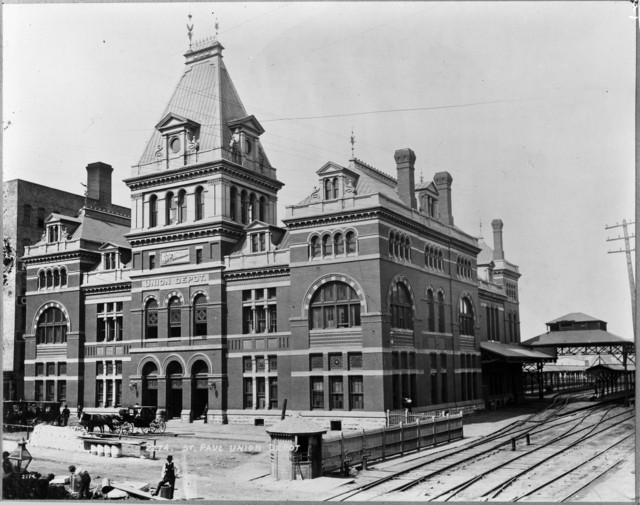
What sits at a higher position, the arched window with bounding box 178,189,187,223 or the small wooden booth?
the arched window with bounding box 178,189,187,223

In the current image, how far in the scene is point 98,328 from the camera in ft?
145

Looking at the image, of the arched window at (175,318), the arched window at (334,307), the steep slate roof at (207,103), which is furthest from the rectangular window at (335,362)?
the steep slate roof at (207,103)

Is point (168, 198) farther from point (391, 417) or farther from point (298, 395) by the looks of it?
point (391, 417)

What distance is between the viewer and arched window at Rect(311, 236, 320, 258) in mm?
38000

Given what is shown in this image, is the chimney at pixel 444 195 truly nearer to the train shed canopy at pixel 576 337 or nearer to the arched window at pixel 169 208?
the train shed canopy at pixel 576 337

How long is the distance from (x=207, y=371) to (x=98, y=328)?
8.46 metres

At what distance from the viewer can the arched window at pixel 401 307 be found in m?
37.8

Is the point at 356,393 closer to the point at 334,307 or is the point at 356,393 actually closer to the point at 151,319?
the point at 334,307

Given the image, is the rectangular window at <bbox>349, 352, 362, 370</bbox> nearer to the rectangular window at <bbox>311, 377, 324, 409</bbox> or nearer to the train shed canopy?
the rectangular window at <bbox>311, 377, 324, 409</bbox>

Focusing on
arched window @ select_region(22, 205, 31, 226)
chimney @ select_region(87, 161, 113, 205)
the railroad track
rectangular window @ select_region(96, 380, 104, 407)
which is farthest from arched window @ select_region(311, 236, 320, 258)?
chimney @ select_region(87, 161, 113, 205)

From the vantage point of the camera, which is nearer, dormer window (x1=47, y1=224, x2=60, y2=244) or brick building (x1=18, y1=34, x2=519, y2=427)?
brick building (x1=18, y1=34, x2=519, y2=427)

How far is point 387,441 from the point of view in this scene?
27797mm

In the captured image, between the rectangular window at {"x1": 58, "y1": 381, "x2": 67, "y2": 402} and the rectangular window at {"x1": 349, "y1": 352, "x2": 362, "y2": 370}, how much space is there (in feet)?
64.9

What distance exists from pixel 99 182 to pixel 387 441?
31.4 metres
